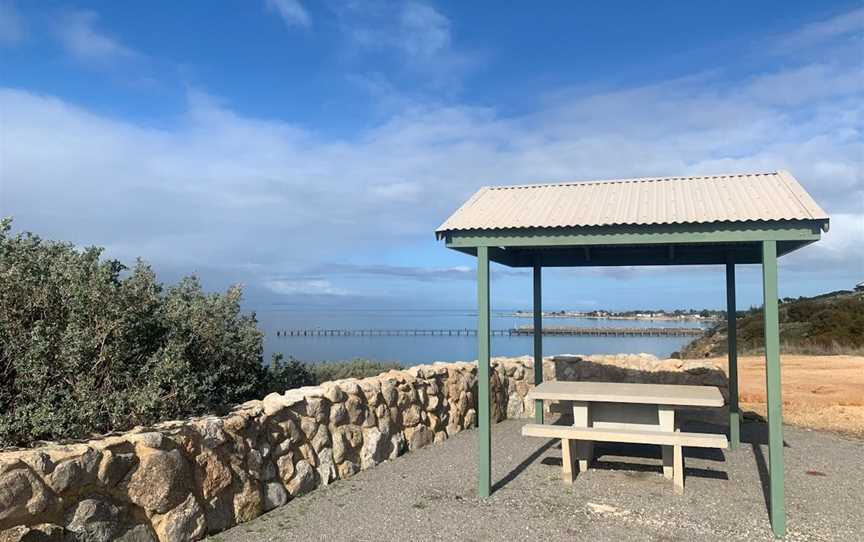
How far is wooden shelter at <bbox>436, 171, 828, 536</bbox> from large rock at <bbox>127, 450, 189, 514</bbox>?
2556 mm

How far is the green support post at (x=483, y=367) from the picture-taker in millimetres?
5457

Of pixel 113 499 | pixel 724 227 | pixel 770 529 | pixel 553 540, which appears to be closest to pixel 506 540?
→ pixel 553 540

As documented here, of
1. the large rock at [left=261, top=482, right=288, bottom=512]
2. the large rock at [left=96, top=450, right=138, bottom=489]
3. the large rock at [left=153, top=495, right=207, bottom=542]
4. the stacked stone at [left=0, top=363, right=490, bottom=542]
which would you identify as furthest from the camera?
the large rock at [left=261, top=482, right=288, bottom=512]

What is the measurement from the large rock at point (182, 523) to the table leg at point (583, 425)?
346cm

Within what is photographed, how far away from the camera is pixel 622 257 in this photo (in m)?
8.01

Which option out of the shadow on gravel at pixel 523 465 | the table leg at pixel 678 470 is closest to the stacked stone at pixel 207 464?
the shadow on gravel at pixel 523 465

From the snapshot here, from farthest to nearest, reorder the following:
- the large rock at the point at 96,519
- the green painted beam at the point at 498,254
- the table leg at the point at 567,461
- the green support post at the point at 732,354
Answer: the green support post at the point at 732,354 → the green painted beam at the point at 498,254 → the table leg at the point at 567,461 → the large rock at the point at 96,519

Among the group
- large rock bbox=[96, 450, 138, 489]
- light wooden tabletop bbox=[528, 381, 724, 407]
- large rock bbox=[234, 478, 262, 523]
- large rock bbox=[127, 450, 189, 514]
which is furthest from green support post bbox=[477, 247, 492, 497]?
large rock bbox=[96, 450, 138, 489]

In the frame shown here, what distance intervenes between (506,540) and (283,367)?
408 cm

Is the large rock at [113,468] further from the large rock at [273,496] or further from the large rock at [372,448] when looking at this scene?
the large rock at [372,448]

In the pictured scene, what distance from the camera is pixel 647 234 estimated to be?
5195 millimetres

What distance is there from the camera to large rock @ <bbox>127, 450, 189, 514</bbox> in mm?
3852

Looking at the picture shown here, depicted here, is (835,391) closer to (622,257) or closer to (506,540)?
(622,257)

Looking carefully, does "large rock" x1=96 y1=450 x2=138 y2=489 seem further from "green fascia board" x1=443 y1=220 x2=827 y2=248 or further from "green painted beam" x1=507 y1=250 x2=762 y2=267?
"green painted beam" x1=507 y1=250 x2=762 y2=267
